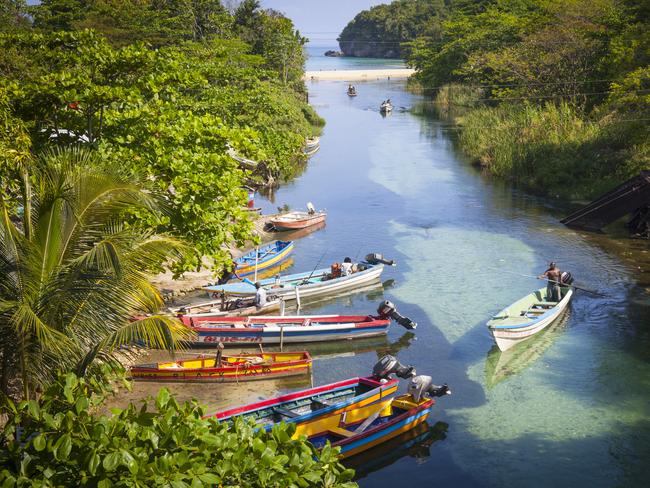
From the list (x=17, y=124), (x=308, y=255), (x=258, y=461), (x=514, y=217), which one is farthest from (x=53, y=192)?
(x=514, y=217)

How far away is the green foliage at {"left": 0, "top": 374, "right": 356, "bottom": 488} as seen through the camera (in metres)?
7.19

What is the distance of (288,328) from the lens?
21.9m

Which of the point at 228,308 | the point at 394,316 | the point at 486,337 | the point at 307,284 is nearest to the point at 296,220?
the point at 307,284

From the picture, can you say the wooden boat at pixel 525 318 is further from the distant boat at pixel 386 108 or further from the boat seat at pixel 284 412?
the distant boat at pixel 386 108

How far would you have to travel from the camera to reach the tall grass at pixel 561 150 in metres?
37.8

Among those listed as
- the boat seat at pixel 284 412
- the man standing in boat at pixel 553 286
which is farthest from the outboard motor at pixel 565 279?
the boat seat at pixel 284 412

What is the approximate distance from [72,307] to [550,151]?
36924mm

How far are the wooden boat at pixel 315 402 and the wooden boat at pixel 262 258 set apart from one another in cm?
1008

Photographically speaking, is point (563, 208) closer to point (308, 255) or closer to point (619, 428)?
point (308, 255)

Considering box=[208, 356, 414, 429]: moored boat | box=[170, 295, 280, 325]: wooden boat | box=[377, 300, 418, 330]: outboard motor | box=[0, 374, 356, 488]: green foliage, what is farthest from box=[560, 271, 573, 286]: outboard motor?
box=[0, 374, 356, 488]: green foliage

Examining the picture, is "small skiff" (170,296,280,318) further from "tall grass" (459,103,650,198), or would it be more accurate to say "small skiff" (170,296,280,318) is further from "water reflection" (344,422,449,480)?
"tall grass" (459,103,650,198)

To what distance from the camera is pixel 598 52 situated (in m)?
48.7

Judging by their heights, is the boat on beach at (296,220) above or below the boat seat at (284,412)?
above

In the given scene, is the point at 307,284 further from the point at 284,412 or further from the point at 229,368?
the point at 284,412
